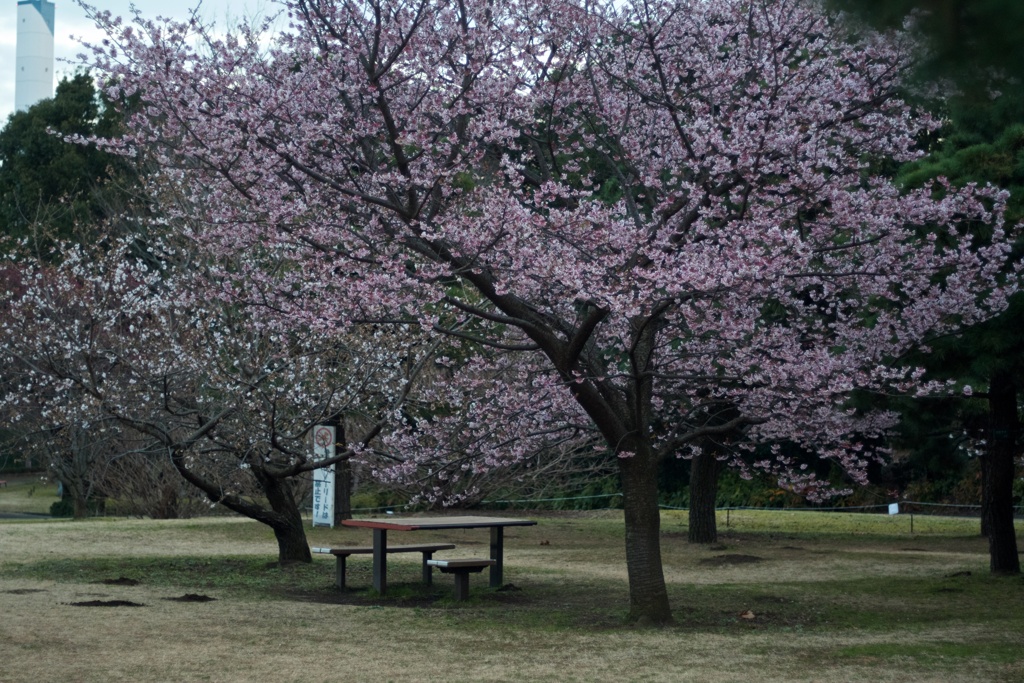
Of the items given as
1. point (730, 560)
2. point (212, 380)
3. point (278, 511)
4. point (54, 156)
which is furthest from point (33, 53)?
point (730, 560)

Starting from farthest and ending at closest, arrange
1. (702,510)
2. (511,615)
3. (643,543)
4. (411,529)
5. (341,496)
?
(341,496), (702,510), (411,529), (511,615), (643,543)

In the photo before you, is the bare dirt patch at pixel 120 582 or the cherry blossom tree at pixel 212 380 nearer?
the bare dirt patch at pixel 120 582

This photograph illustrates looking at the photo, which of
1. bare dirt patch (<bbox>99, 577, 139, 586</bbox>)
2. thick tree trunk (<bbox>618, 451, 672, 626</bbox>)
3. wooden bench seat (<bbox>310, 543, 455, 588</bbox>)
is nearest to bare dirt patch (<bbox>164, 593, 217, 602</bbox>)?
bare dirt patch (<bbox>99, 577, 139, 586</bbox>)

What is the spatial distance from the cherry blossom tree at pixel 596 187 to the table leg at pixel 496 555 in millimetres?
1998

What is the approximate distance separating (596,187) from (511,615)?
403cm

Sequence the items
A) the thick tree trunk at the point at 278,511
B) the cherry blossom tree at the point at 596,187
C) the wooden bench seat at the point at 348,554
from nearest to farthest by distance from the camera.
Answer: the cherry blossom tree at the point at 596,187
the wooden bench seat at the point at 348,554
the thick tree trunk at the point at 278,511

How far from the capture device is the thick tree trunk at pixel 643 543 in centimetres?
887

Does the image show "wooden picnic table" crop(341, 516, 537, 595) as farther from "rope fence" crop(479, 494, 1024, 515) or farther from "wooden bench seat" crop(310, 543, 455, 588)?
"rope fence" crop(479, 494, 1024, 515)

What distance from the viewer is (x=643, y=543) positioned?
895cm

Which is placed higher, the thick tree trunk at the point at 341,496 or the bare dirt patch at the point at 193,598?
the thick tree trunk at the point at 341,496

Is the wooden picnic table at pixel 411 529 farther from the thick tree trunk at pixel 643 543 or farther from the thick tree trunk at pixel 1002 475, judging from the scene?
the thick tree trunk at pixel 1002 475

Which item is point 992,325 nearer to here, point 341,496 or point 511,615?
point 511,615

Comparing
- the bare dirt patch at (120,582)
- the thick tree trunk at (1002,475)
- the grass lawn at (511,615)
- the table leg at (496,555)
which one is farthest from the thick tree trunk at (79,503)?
the thick tree trunk at (1002,475)

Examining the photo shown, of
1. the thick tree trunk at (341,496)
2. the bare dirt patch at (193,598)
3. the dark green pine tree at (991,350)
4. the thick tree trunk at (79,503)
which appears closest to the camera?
the bare dirt patch at (193,598)
